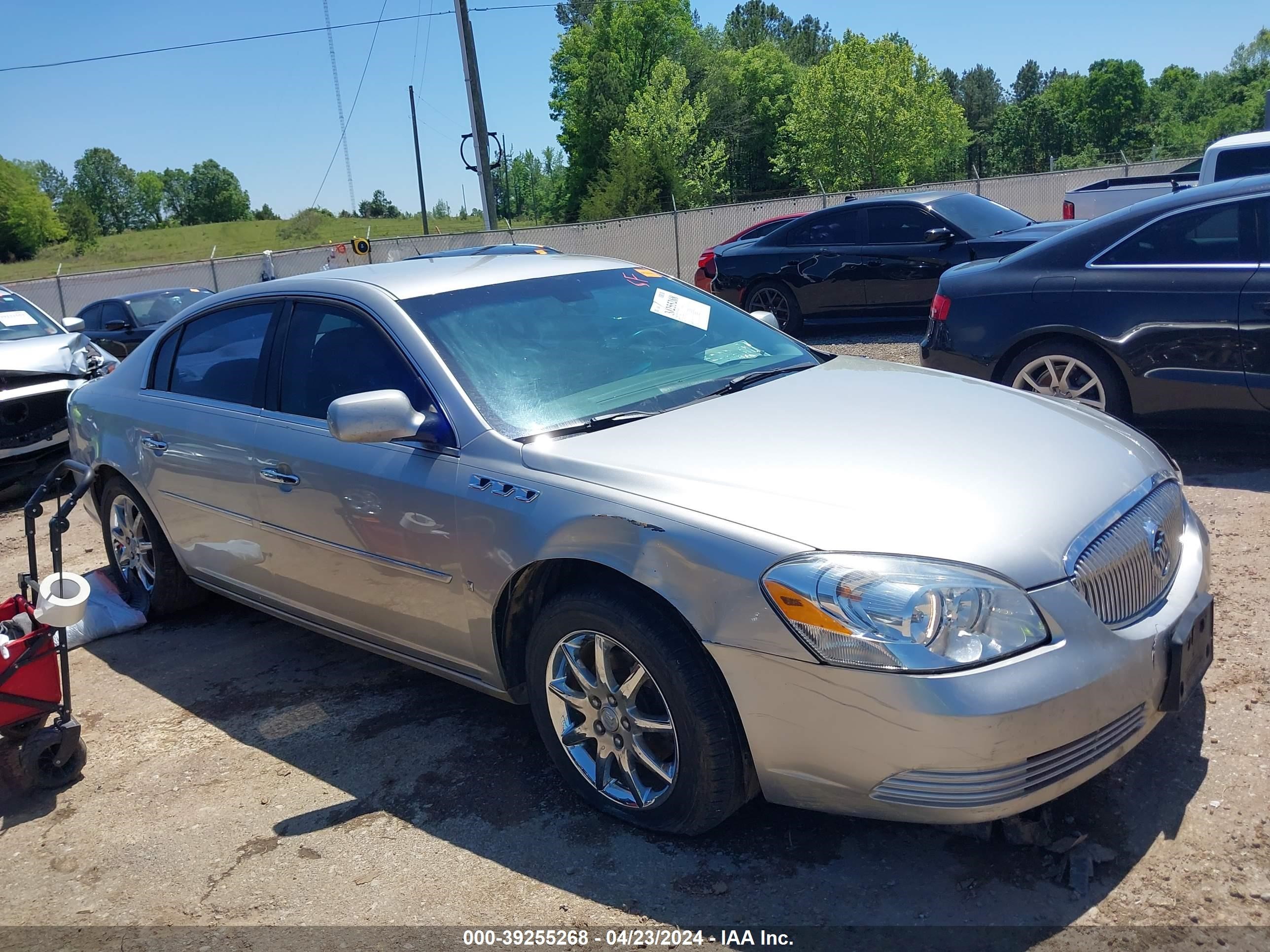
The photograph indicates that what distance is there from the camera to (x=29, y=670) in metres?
3.55

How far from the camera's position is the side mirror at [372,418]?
3.17 metres

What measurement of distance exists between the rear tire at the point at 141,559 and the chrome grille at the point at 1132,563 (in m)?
3.93

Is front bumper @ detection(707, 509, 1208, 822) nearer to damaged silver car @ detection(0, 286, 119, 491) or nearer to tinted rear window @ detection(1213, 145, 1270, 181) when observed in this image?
damaged silver car @ detection(0, 286, 119, 491)

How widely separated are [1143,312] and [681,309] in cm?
295

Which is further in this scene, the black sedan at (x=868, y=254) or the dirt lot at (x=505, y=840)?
the black sedan at (x=868, y=254)

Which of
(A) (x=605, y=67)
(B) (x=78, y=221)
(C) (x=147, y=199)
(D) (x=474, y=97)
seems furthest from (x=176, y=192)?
(D) (x=474, y=97)

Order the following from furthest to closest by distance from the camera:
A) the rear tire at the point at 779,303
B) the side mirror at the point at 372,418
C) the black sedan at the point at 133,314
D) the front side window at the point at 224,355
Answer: the black sedan at the point at 133,314, the rear tire at the point at 779,303, the front side window at the point at 224,355, the side mirror at the point at 372,418

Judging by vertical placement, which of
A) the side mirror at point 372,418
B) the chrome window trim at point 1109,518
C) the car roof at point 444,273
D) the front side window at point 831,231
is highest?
the front side window at point 831,231

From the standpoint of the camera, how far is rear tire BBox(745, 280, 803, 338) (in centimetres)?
1160

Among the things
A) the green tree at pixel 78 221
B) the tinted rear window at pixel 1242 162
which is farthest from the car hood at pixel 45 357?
the green tree at pixel 78 221

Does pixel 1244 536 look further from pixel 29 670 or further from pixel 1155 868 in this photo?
pixel 29 670

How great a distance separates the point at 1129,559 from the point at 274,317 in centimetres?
322

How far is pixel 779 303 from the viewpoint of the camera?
1174 centimetres

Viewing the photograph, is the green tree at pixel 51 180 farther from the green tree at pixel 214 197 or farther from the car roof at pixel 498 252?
the car roof at pixel 498 252
